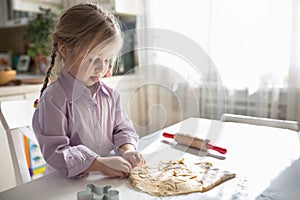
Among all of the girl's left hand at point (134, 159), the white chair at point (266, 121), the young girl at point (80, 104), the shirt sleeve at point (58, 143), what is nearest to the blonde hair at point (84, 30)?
the young girl at point (80, 104)

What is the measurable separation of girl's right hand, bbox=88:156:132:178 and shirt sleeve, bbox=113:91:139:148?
178 millimetres

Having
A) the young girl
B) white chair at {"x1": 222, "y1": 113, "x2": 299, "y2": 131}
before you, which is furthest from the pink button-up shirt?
white chair at {"x1": 222, "y1": 113, "x2": 299, "y2": 131}

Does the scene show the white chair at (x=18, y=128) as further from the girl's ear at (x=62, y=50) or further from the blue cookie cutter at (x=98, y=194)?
the blue cookie cutter at (x=98, y=194)

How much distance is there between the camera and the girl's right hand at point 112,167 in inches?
24.5

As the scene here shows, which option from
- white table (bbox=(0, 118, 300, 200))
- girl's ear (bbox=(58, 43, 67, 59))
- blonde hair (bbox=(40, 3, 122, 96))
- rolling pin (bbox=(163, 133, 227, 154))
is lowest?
white table (bbox=(0, 118, 300, 200))

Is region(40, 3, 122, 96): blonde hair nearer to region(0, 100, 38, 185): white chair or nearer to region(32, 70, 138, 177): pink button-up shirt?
region(32, 70, 138, 177): pink button-up shirt

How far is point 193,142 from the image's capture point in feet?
2.73

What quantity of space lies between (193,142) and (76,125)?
1.16ft

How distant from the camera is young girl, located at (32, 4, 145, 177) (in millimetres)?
640

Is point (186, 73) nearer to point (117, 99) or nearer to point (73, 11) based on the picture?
point (117, 99)

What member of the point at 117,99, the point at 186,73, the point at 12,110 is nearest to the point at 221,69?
the point at 186,73

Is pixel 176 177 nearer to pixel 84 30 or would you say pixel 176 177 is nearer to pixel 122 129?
pixel 122 129

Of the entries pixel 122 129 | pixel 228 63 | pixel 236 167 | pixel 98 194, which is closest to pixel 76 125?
pixel 122 129

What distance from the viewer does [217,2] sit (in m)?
1.55
